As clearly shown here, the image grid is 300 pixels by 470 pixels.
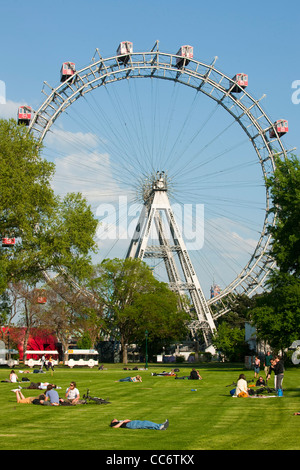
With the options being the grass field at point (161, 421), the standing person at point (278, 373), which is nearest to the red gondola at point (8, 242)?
the grass field at point (161, 421)

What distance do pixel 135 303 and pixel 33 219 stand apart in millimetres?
38637

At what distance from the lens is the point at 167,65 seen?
78.6m

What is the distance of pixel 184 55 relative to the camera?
3123 inches

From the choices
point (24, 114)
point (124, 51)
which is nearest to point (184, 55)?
point (124, 51)

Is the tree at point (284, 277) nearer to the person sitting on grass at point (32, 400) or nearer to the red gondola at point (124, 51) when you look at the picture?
the person sitting on grass at point (32, 400)

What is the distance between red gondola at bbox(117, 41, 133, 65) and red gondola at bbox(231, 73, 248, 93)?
13.5m

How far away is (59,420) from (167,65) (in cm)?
6561

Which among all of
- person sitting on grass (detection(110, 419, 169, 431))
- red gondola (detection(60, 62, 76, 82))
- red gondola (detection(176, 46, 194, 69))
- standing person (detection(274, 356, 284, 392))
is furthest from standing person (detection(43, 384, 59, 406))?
red gondola (detection(176, 46, 194, 69))

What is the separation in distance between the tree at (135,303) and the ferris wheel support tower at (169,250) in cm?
223

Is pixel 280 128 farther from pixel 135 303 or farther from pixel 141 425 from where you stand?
pixel 141 425

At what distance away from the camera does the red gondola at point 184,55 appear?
3110 inches

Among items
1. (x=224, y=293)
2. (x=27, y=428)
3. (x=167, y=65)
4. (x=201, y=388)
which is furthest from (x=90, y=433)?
(x=224, y=293)
